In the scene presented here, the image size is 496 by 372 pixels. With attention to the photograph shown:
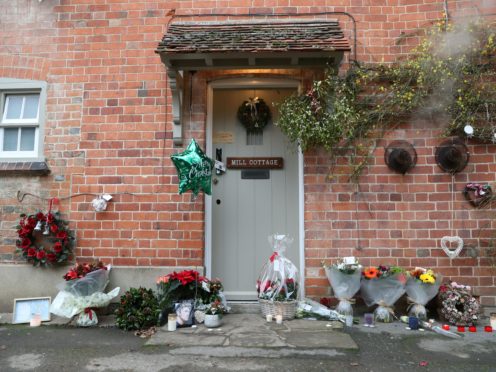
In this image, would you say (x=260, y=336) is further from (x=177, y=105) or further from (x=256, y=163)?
(x=177, y=105)

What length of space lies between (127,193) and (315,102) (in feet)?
8.77

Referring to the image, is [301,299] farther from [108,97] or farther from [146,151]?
[108,97]

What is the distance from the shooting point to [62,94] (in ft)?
18.1

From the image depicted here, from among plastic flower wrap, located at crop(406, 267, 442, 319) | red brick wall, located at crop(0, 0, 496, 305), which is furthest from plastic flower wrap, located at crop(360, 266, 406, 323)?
→ red brick wall, located at crop(0, 0, 496, 305)

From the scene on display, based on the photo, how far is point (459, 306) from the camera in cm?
457

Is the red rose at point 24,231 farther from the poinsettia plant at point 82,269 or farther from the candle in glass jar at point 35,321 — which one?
Result: the candle in glass jar at point 35,321

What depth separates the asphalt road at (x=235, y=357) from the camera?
3416mm

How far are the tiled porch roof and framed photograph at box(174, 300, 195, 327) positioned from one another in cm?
283

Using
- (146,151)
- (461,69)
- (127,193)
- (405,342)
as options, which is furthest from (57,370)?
(461,69)

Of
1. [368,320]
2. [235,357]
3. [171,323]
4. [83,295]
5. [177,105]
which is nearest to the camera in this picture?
[235,357]

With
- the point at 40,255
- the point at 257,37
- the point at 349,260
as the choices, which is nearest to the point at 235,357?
the point at 349,260

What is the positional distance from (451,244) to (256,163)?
2668 millimetres

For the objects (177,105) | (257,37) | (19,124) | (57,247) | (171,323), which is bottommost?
(171,323)

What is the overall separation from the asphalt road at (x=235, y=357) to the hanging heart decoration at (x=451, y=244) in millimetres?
980
